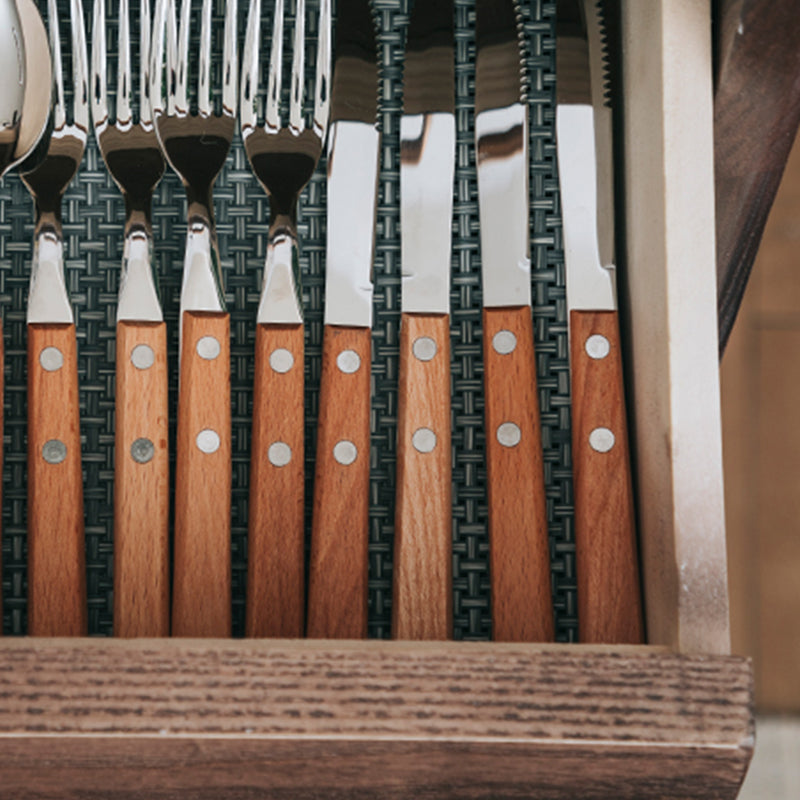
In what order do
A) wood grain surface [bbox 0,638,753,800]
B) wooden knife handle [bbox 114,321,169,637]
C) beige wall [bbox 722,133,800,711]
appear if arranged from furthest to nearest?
beige wall [bbox 722,133,800,711] → wooden knife handle [bbox 114,321,169,637] → wood grain surface [bbox 0,638,753,800]

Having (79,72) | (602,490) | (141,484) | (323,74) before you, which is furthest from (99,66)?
(602,490)

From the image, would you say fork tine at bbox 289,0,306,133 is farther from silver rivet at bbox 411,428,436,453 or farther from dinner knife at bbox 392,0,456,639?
silver rivet at bbox 411,428,436,453

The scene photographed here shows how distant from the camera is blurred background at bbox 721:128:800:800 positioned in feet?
3.62

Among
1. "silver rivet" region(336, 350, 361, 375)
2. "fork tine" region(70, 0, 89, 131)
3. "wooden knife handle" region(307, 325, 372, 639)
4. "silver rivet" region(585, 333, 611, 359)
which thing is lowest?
"wooden knife handle" region(307, 325, 372, 639)

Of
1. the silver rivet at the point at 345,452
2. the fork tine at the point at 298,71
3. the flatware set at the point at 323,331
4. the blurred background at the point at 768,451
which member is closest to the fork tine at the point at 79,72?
the flatware set at the point at 323,331

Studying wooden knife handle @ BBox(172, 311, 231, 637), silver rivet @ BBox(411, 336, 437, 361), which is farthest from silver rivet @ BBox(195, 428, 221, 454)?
silver rivet @ BBox(411, 336, 437, 361)

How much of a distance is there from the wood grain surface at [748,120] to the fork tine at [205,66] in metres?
0.24

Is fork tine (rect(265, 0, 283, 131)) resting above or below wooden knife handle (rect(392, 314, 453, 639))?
above

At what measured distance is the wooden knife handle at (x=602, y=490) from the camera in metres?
0.40

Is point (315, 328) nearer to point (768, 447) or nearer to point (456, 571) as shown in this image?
point (456, 571)

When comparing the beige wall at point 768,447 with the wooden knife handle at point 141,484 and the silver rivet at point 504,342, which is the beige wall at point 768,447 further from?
the wooden knife handle at point 141,484

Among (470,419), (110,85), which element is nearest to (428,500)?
(470,419)

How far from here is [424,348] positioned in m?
0.42

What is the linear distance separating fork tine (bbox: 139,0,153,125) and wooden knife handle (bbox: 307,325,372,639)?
0.14 m
